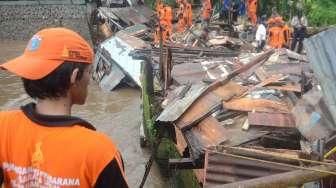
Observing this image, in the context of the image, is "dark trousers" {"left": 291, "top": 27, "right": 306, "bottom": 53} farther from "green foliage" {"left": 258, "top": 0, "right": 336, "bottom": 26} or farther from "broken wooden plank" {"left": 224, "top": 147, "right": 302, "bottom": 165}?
"broken wooden plank" {"left": 224, "top": 147, "right": 302, "bottom": 165}

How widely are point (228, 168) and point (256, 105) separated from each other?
2.26 m

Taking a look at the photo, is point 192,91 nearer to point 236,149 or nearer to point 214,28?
point 236,149

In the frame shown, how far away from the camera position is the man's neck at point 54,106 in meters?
2.31

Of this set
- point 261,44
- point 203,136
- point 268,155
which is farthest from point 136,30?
point 268,155

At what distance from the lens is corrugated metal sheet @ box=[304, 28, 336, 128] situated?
17.9 feet

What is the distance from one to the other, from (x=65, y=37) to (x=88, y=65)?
0.15 m

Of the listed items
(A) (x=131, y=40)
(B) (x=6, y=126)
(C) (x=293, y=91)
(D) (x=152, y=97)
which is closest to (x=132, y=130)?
(D) (x=152, y=97)

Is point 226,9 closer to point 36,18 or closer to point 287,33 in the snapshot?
point 287,33

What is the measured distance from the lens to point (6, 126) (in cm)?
236

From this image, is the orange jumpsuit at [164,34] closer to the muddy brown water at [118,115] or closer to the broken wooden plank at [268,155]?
the muddy brown water at [118,115]

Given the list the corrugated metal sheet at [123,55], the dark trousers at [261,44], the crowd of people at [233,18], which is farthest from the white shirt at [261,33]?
the corrugated metal sheet at [123,55]

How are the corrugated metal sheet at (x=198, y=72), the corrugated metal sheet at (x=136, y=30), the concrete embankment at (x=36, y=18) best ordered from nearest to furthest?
the corrugated metal sheet at (x=198, y=72), the corrugated metal sheet at (x=136, y=30), the concrete embankment at (x=36, y=18)

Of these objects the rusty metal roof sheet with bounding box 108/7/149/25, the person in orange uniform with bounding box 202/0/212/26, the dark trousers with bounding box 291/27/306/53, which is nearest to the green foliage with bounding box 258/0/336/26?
the dark trousers with bounding box 291/27/306/53

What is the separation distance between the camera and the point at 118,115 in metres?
16.7
